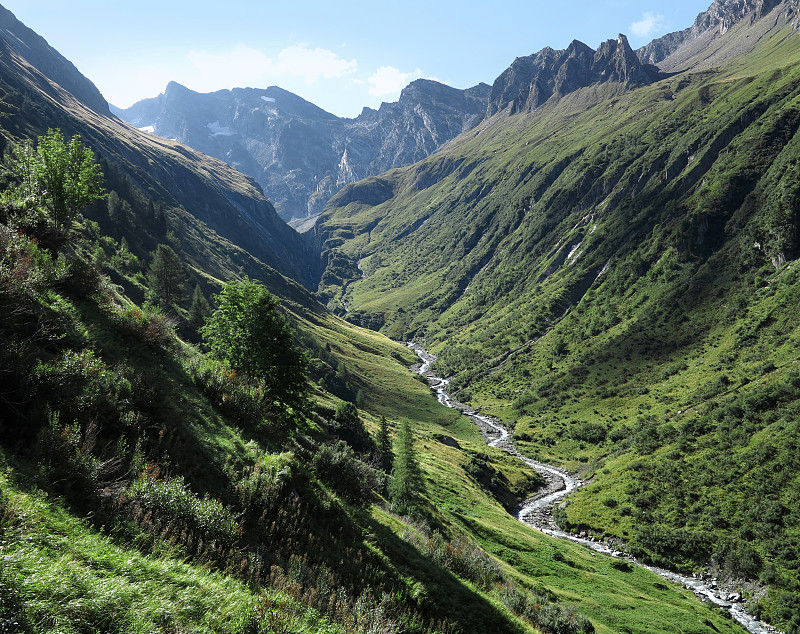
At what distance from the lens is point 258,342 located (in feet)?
101

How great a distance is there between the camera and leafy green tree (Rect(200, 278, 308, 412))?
30.3 m

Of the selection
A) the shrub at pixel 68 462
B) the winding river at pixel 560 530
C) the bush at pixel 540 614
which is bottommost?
the winding river at pixel 560 530

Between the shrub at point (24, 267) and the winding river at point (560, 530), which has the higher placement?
the shrub at point (24, 267)

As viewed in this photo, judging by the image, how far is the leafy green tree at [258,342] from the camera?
30.3 m

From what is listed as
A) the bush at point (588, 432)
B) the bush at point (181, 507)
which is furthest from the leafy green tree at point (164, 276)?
the bush at point (588, 432)

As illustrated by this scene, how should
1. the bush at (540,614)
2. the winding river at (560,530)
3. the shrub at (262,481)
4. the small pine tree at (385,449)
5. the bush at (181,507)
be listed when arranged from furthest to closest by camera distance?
the small pine tree at (385,449)
the winding river at (560,530)
the bush at (540,614)
the shrub at (262,481)
the bush at (181,507)

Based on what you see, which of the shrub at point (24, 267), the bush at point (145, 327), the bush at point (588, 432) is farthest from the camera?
the bush at point (588, 432)

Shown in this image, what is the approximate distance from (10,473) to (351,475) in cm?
1432

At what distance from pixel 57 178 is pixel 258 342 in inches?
637

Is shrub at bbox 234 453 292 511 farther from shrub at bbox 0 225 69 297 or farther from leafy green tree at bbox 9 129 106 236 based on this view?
leafy green tree at bbox 9 129 106 236

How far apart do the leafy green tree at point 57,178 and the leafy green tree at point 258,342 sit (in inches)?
412

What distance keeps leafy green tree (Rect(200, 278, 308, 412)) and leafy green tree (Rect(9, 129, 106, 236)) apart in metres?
10.5

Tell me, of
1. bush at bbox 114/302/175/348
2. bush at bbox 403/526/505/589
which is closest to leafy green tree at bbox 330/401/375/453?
bush at bbox 403/526/505/589

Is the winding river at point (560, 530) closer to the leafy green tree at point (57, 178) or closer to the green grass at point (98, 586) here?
the green grass at point (98, 586)
